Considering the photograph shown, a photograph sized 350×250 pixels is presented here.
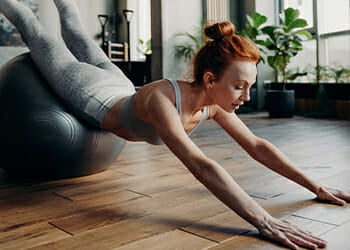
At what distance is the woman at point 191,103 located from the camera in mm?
1215

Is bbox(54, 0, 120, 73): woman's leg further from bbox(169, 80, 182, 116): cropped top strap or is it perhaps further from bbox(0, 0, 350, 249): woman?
bbox(169, 80, 182, 116): cropped top strap

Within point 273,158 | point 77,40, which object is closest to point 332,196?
point 273,158

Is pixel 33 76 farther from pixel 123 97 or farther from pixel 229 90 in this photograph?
pixel 229 90

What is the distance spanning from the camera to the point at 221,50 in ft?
4.24

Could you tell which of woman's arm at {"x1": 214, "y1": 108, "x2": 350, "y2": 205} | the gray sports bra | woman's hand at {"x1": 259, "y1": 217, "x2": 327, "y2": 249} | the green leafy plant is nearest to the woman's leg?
the gray sports bra

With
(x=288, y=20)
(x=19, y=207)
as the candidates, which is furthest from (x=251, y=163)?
(x=288, y=20)

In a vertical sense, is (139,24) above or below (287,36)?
above

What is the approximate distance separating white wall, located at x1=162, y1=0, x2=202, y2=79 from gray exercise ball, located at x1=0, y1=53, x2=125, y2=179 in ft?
12.4

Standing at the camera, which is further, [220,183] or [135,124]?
[135,124]

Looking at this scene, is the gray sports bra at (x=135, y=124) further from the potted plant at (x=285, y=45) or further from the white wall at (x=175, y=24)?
the white wall at (x=175, y=24)

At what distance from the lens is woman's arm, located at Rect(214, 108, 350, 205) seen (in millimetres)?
1548

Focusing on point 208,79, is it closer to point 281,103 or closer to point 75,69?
point 75,69

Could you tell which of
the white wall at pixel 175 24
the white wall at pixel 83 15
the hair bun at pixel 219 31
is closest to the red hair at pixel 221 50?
the hair bun at pixel 219 31

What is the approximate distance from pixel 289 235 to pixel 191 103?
56cm
